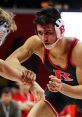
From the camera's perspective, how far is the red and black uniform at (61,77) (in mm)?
4668

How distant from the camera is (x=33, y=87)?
452cm

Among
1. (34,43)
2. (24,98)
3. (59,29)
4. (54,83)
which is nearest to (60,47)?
(59,29)

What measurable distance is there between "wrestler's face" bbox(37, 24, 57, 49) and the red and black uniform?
0.22m

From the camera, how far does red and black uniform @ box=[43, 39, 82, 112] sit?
467 centimetres

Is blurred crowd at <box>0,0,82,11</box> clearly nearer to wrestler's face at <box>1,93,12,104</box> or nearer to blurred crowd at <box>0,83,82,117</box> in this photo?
blurred crowd at <box>0,83,82,117</box>

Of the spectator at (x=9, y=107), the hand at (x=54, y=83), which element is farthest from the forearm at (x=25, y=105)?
the hand at (x=54, y=83)

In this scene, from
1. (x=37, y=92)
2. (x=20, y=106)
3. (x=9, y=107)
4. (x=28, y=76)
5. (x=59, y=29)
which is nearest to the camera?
(x=28, y=76)

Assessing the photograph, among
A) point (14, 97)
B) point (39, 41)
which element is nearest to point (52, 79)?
point (39, 41)

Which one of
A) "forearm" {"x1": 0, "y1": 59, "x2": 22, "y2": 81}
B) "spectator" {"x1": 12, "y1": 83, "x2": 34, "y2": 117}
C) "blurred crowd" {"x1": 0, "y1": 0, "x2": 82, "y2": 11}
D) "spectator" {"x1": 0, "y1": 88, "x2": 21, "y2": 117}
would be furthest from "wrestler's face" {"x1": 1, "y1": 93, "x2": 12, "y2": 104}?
"forearm" {"x1": 0, "y1": 59, "x2": 22, "y2": 81}

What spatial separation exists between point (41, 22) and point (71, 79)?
69 centimetres

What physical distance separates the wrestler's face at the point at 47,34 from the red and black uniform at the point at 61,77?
0.72ft

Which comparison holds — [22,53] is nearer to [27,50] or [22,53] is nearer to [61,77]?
[27,50]

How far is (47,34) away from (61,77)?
23.1 inches

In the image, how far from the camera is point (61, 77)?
4859mm
